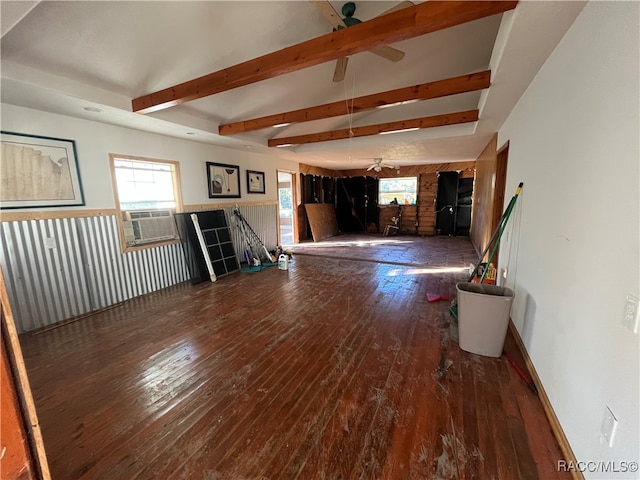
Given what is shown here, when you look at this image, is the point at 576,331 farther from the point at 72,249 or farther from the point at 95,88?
the point at 72,249

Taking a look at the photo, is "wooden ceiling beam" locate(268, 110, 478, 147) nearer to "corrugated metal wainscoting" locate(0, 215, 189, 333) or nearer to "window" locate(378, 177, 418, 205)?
"corrugated metal wainscoting" locate(0, 215, 189, 333)

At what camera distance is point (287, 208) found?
11414 mm

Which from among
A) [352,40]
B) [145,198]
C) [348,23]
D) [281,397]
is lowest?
[281,397]

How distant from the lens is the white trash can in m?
2.17

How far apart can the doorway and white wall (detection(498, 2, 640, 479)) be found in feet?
20.6

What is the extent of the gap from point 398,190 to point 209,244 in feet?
23.7

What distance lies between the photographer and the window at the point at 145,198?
3.65 meters

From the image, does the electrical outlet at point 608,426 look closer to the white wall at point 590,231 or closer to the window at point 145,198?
the white wall at point 590,231

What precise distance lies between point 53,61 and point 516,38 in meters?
3.67

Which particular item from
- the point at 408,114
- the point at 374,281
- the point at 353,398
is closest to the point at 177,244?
the point at 374,281

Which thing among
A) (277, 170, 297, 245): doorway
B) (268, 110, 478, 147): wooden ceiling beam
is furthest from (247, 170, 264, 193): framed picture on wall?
(277, 170, 297, 245): doorway

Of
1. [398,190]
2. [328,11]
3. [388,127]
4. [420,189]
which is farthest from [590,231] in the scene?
[398,190]

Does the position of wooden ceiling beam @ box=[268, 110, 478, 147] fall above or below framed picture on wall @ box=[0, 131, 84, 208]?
above

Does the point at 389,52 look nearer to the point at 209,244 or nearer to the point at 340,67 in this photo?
the point at 340,67
